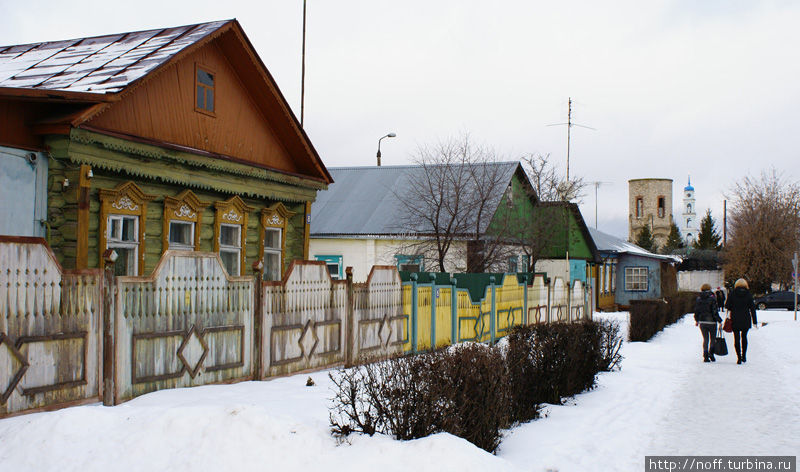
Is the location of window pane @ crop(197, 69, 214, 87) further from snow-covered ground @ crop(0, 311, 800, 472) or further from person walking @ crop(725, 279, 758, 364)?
person walking @ crop(725, 279, 758, 364)

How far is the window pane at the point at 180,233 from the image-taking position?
1420 cm

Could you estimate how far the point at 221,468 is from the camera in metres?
6.16

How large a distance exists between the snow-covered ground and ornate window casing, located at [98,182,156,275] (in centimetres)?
419

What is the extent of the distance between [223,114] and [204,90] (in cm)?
66

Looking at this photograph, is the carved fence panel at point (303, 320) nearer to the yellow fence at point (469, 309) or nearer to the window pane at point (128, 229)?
the yellow fence at point (469, 309)

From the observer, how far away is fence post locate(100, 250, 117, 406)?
7844 mm

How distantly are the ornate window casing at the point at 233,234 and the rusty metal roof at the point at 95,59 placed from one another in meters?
3.27

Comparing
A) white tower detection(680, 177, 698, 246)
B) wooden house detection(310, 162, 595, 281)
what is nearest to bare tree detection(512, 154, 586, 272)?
wooden house detection(310, 162, 595, 281)

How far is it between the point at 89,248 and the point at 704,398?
9.66m

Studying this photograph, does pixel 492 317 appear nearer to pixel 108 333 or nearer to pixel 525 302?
pixel 525 302

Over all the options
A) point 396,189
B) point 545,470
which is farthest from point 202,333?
point 396,189

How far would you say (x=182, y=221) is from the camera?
14188 mm

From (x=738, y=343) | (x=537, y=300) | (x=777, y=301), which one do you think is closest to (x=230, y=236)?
(x=537, y=300)

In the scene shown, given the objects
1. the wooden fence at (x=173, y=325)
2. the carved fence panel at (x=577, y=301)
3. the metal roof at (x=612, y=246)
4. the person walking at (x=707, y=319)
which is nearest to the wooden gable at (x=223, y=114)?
the wooden fence at (x=173, y=325)
